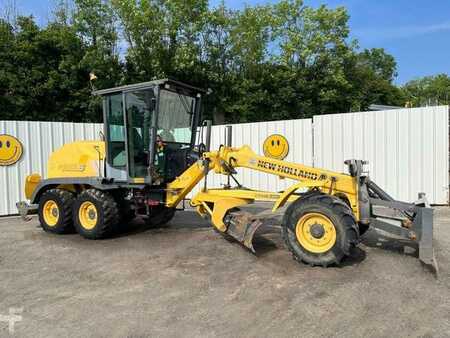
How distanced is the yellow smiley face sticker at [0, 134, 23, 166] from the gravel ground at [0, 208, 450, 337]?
3.92 meters

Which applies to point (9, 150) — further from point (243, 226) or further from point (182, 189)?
point (243, 226)

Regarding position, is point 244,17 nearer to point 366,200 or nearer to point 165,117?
point 165,117

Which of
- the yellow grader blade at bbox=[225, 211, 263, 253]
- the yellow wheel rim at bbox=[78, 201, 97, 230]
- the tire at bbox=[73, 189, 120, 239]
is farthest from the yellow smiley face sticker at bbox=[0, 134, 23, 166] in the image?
the yellow grader blade at bbox=[225, 211, 263, 253]

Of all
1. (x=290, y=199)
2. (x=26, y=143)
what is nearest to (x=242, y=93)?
(x=26, y=143)

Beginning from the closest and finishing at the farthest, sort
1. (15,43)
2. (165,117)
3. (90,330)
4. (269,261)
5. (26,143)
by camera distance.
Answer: (90,330) < (269,261) < (165,117) < (26,143) < (15,43)

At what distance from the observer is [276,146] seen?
11.0 m

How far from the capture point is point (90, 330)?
3.36 metres

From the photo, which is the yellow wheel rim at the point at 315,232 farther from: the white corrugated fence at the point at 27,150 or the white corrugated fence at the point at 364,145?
the white corrugated fence at the point at 27,150

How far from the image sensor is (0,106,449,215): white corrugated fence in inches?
367

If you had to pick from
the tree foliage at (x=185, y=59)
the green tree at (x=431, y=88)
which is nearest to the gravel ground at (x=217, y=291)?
the tree foliage at (x=185, y=59)

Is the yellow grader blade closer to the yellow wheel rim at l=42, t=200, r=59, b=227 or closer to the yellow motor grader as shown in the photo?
the yellow motor grader

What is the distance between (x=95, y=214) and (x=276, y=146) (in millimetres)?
5848

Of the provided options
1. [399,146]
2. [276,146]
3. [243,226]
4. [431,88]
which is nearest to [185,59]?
[276,146]

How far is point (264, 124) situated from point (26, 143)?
6355 millimetres
